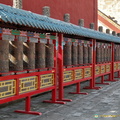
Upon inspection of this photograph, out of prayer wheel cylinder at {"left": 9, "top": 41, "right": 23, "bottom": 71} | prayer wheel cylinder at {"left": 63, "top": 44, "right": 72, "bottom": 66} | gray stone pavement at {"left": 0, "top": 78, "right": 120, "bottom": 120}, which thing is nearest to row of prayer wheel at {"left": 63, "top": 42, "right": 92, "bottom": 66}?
prayer wheel cylinder at {"left": 63, "top": 44, "right": 72, "bottom": 66}

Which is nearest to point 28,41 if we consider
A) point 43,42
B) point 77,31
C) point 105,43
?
point 43,42

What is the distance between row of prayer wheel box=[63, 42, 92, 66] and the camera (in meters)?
11.8

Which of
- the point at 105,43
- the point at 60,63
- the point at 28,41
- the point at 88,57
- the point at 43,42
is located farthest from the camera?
the point at 105,43

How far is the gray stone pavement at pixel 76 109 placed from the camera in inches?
332

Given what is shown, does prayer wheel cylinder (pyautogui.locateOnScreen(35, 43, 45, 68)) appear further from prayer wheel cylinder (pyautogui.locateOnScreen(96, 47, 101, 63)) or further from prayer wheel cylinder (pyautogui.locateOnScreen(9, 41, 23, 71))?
prayer wheel cylinder (pyautogui.locateOnScreen(96, 47, 101, 63))

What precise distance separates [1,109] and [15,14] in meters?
3.52

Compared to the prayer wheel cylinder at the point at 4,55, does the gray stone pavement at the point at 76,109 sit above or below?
below

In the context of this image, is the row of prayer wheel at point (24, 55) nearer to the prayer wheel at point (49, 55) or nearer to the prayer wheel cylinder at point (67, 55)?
the prayer wheel at point (49, 55)

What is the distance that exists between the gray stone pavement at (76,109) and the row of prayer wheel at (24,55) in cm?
134

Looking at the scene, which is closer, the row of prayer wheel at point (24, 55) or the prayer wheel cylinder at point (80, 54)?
the row of prayer wheel at point (24, 55)

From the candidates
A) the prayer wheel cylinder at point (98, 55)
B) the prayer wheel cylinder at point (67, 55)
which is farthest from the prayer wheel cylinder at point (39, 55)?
the prayer wheel cylinder at point (98, 55)

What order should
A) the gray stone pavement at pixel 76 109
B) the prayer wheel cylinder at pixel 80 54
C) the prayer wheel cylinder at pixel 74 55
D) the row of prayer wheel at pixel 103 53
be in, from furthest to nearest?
the row of prayer wheel at pixel 103 53 → the prayer wheel cylinder at pixel 80 54 → the prayer wheel cylinder at pixel 74 55 → the gray stone pavement at pixel 76 109

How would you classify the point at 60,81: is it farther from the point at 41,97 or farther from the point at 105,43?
the point at 105,43

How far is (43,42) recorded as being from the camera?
33.2 ft
